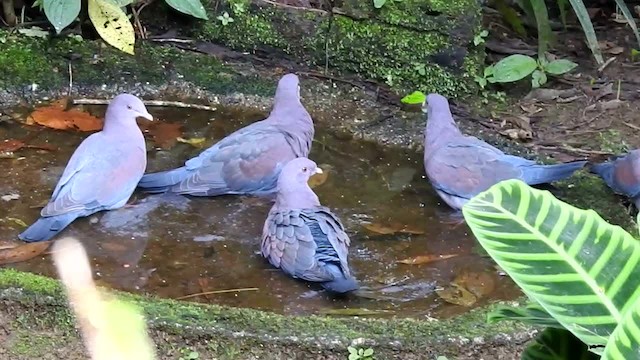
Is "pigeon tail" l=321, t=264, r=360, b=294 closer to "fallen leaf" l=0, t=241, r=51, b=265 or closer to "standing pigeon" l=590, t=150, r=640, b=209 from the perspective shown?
"fallen leaf" l=0, t=241, r=51, b=265

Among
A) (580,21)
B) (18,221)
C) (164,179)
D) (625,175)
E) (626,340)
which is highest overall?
(626,340)

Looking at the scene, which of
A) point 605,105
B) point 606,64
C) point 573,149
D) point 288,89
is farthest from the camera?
point 606,64

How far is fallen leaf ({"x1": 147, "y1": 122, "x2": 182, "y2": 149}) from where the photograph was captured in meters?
4.20

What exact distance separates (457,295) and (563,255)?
1808 mm

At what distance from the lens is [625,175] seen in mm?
3646

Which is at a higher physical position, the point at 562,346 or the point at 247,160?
the point at 562,346

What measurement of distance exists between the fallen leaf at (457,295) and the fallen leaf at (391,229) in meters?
0.42

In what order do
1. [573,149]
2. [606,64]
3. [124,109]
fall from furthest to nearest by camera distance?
1. [606,64]
2. [573,149]
3. [124,109]

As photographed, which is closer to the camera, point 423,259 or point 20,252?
point 20,252

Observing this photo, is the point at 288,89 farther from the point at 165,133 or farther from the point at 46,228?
the point at 46,228

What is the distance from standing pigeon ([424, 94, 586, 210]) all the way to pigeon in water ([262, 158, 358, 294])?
2.16 ft

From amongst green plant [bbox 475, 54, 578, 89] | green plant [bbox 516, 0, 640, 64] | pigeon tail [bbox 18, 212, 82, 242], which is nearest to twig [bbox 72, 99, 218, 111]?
pigeon tail [bbox 18, 212, 82, 242]

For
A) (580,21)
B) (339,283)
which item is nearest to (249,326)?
(339,283)

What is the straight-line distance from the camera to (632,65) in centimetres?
531
